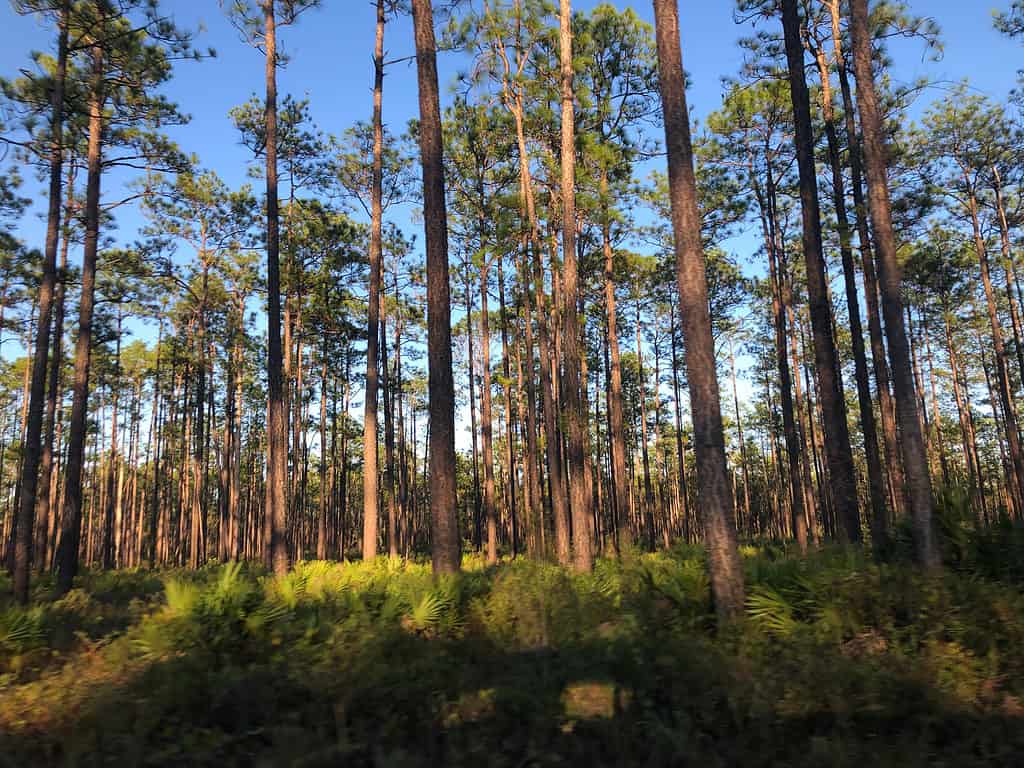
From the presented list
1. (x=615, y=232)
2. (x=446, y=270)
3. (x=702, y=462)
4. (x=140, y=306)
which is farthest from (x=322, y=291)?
(x=702, y=462)

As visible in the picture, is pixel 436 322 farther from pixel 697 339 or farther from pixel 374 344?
pixel 374 344

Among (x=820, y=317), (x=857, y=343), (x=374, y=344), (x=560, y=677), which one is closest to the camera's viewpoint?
(x=560, y=677)

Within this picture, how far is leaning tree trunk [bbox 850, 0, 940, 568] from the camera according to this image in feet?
26.2

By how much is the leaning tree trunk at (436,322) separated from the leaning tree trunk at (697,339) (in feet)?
13.3

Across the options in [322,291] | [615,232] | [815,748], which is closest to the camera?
[815,748]

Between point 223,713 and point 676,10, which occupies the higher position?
point 676,10

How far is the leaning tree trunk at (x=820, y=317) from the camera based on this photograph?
11688mm

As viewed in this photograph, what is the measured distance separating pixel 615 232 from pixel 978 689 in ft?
63.3

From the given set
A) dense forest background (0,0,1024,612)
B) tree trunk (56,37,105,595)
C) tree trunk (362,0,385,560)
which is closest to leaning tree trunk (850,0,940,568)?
dense forest background (0,0,1024,612)

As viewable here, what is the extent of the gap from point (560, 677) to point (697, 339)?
179 inches

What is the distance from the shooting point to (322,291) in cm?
2644

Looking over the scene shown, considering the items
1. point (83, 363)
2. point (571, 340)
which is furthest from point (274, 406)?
point (571, 340)

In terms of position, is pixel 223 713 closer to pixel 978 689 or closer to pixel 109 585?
pixel 978 689

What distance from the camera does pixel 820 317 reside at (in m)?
12.1
